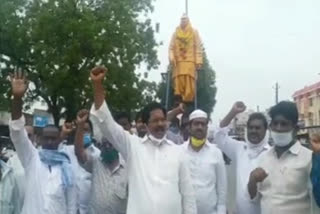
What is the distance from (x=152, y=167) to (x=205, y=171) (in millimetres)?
1291

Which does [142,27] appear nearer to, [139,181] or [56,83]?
[56,83]

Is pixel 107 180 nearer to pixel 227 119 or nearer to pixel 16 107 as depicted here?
pixel 16 107

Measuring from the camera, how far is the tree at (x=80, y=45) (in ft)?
107

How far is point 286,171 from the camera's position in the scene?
A: 519cm

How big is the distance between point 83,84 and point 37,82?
471cm

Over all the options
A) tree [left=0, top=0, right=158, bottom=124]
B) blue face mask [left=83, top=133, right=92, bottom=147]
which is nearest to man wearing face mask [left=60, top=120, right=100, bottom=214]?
blue face mask [left=83, top=133, right=92, bottom=147]

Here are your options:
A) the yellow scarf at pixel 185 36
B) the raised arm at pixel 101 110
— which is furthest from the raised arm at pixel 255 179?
the yellow scarf at pixel 185 36

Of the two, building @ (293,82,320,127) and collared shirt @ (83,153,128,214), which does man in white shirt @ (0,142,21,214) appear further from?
building @ (293,82,320,127)

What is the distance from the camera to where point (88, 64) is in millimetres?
33406

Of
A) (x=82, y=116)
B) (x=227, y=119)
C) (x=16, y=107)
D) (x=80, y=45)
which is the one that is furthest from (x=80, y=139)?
(x=80, y=45)

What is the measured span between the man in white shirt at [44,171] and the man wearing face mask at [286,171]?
1.91 m

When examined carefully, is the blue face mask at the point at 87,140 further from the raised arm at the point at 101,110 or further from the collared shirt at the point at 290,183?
the collared shirt at the point at 290,183

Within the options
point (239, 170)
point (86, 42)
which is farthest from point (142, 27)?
point (239, 170)

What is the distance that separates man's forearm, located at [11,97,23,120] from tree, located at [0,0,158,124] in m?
26.5
